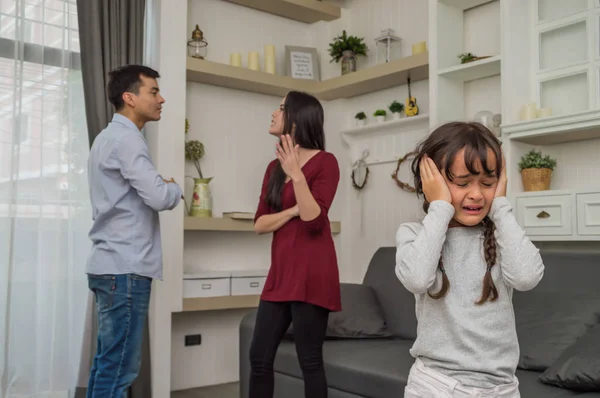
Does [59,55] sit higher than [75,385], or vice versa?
[59,55]

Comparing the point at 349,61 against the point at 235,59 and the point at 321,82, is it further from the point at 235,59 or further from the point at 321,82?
the point at 235,59

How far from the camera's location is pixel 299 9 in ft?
13.4

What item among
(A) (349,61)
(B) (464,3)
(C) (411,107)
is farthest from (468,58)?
(A) (349,61)

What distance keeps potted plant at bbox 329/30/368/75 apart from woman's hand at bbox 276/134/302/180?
1.97 meters

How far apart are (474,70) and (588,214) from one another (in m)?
0.95

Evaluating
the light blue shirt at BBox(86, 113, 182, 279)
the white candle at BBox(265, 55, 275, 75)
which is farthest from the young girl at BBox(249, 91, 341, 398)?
the white candle at BBox(265, 55, 275, 75)

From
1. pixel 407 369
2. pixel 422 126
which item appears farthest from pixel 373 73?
pixel 407 369

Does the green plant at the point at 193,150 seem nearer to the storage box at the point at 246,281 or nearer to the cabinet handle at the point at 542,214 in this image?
the storage box at the point at 246,281

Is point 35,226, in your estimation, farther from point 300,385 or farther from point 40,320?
point 300,385

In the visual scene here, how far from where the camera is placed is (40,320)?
121 inches

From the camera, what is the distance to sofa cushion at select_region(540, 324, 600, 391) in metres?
1.87

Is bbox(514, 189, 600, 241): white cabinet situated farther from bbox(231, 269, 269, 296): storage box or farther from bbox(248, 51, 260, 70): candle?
bbox(248, 51, 260, 70): candle

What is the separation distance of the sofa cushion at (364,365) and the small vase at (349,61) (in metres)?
1.79

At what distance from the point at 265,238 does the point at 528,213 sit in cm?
181
